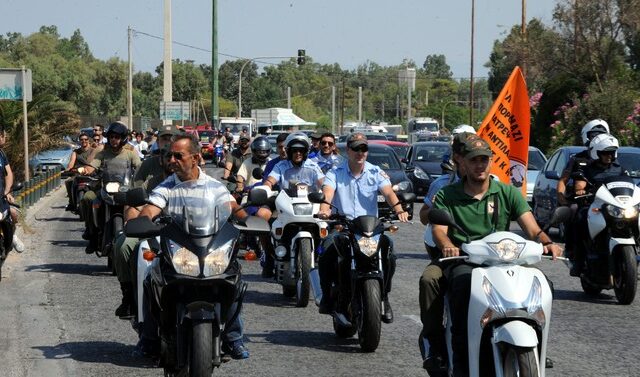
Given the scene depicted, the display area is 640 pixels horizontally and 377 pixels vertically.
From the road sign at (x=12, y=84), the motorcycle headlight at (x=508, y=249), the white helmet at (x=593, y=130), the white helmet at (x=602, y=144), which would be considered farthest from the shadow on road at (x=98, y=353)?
the road sign at (x=12, y=84)

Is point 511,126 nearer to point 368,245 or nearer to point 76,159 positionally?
point 76,159

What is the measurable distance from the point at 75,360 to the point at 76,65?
102956 millimetres

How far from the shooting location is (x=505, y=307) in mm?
6816

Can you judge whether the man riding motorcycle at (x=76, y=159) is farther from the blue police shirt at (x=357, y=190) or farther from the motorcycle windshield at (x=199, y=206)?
the motorcycle windshield at (x=199, y=206)

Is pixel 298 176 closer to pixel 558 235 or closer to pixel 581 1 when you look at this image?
pixel 558 235

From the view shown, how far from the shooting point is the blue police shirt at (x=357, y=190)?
35.9 ft

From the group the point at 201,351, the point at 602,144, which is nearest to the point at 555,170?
the point at 602,144

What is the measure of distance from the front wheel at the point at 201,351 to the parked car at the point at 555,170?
42.1ft

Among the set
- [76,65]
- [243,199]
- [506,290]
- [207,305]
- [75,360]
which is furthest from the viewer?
[76,65]

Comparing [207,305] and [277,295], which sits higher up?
[207,305]

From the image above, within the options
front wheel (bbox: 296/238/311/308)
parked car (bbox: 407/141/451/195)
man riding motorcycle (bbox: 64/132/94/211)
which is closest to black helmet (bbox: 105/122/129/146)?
Result: man riding motorcycle (bbox: 64/132/94/211)

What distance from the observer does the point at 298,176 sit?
13.8 metres

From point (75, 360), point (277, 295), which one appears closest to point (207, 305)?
point (75, 360)

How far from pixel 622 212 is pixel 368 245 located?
4347 mm
